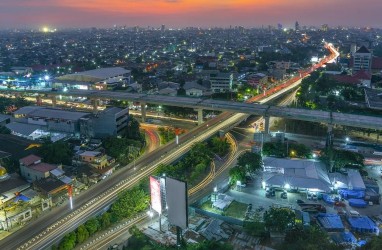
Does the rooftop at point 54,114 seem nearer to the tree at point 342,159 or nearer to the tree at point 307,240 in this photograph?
the tree at point 342,159

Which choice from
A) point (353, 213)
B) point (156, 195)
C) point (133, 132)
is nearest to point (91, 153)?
point (133, 132)

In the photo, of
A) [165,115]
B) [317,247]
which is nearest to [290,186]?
[317,247]

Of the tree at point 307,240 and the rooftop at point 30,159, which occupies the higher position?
the rooftop at point 30,159

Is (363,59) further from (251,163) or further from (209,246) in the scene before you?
(209,246)

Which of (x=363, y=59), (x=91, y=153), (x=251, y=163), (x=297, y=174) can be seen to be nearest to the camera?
(x=297, y=174)

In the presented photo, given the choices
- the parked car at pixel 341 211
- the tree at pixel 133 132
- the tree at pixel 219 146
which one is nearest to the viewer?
the parked car at pixel 341 211

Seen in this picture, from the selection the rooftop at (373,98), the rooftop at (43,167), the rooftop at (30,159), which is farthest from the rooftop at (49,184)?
the rooftop at (373,98)

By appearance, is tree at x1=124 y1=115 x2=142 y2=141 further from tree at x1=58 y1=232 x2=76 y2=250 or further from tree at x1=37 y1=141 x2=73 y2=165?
tree at x1=58 y1=232 x2=76 y2=250

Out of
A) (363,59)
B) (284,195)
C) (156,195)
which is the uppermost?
(363,59)
